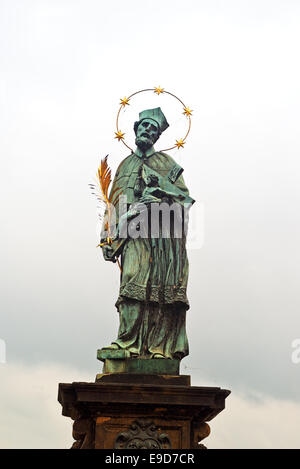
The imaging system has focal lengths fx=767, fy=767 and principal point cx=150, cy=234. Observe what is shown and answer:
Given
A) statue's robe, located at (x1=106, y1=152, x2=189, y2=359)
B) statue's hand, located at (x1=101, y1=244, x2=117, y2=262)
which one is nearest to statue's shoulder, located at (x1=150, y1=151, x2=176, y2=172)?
statue's robe, located at (x1=106, y1=152, x2=189, y2=359)

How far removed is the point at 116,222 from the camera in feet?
38.4

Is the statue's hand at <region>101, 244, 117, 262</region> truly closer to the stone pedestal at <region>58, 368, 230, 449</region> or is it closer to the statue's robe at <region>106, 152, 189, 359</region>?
the statue's robe at <region>106, 152, 189, 359</region>

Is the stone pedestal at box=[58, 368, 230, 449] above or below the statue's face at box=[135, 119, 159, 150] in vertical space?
below

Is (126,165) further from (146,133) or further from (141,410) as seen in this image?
(141,410)

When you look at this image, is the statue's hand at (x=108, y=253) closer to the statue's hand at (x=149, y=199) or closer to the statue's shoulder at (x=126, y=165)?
the statue's hand at (x=149, y=199)

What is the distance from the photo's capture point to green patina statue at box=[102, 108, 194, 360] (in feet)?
35.7

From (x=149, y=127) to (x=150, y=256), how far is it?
217 centimetres

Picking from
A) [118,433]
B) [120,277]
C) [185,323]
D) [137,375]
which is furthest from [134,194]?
[118,433]

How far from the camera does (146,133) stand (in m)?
12.2

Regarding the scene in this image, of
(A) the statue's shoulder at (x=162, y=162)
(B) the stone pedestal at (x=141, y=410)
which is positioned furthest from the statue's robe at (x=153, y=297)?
(A) the statue's shoulder at (x=162, y=162)

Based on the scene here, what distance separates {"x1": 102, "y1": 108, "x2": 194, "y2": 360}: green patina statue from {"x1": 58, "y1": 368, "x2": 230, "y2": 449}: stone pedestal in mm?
786
